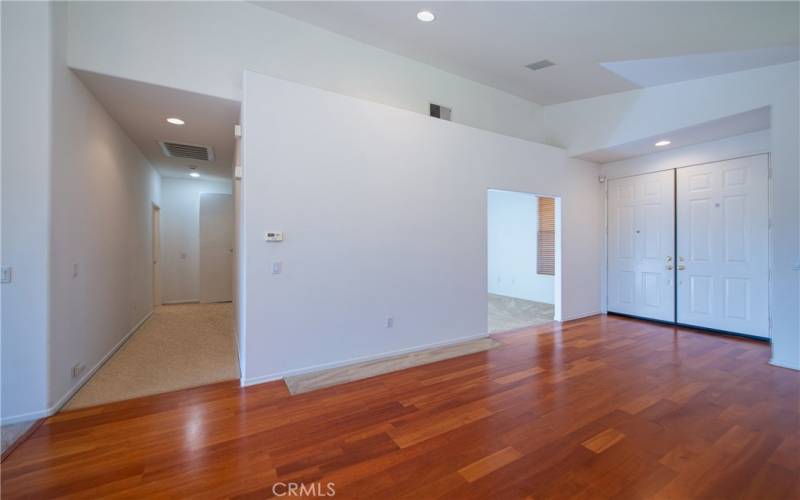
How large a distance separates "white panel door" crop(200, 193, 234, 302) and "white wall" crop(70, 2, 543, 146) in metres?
5.00

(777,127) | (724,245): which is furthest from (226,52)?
(724,245)

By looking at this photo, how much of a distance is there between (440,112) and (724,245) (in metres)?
4.50

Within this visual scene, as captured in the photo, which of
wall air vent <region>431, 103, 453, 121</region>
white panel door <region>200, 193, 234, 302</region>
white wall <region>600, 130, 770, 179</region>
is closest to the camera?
white wall <region>600, 130, 770, 179</region>

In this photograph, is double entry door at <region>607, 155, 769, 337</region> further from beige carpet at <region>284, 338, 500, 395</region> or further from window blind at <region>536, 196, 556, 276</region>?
beige carpet at <region>284, 338, 500, 395</region>

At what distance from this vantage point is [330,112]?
3445mm

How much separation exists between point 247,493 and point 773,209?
18.4 feet

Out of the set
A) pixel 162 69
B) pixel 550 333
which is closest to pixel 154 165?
pixel 162 69

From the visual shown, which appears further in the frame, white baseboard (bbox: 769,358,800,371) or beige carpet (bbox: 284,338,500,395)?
white baseboard (bbox: 769,358,800,371)

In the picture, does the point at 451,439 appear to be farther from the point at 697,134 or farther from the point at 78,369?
the point at 697,134

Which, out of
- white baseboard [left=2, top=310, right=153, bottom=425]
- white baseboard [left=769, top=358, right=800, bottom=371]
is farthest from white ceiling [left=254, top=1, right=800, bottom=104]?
white baseboard [left=2, top=310, right=153, bottom=425]

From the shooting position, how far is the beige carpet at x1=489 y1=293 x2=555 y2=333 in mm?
5402

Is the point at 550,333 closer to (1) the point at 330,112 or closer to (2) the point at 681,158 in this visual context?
(2) the point at 681,158

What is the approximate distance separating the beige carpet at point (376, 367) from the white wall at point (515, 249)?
11.8 feet

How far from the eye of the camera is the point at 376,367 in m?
3.54
